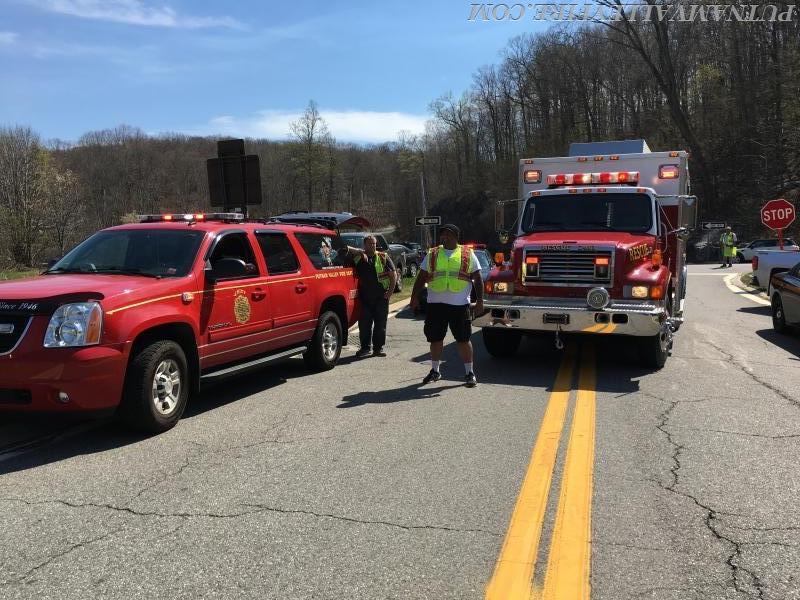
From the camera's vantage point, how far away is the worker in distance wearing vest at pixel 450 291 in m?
7.19

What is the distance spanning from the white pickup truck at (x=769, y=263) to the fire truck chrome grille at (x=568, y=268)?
1257cm

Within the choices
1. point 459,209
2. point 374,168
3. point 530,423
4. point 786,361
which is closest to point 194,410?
point 530,423

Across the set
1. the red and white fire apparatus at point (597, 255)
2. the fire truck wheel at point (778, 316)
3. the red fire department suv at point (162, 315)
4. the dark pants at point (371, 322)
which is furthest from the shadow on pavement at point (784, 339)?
the red fire department suv at point (162, 315)

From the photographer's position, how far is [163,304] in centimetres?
542

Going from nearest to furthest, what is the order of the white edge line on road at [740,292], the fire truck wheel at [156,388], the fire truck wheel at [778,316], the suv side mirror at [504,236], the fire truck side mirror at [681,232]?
the fire truck wheel at [156,388] < the fire truck side mirror at [681,232] < the suv side mirror at [504,236] < the fire truck wheel at [778,316] < the white edge line on road at [740,292]

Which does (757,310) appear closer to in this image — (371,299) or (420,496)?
(371,299)

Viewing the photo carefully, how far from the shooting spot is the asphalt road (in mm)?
2992

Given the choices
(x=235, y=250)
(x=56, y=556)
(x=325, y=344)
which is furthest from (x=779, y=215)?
(x=56, y=556)

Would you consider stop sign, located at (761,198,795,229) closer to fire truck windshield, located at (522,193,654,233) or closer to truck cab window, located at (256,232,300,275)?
fire truck windshield, located at (522,193,654,233)

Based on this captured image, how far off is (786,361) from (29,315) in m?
9.24

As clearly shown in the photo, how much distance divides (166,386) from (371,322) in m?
4.33

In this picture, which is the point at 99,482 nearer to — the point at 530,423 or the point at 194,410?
the point at 194,410

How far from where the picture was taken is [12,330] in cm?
476

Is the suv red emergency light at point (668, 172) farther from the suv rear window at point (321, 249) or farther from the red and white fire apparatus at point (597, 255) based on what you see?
the suv rear window at point (321, 249)
